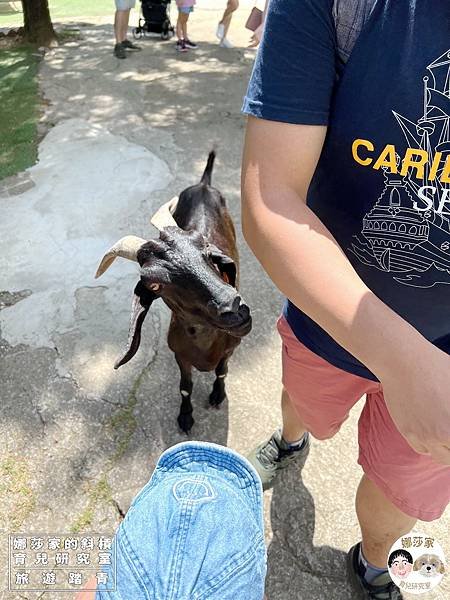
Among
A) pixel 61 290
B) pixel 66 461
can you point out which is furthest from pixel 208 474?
pixel 61 290

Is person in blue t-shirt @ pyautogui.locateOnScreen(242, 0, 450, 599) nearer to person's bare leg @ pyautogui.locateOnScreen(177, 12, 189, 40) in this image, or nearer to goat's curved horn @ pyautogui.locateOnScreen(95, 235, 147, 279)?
goat's curved horn @ pyautogui.locateOnScreen(95, 235, 147, 279)

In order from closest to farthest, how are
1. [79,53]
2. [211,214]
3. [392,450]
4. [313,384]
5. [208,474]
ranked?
[208,474] < [392,450] < [313,384] < [211,214] < [79,53]

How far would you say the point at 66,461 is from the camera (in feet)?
7.90

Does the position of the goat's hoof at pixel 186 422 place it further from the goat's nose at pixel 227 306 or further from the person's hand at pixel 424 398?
the person's hand at pixel 424 398

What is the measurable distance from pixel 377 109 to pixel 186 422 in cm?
190

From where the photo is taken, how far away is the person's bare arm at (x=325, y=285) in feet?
2.32

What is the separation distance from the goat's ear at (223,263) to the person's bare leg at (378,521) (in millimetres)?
1014

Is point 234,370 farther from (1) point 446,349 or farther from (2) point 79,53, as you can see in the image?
(2) point 79,53

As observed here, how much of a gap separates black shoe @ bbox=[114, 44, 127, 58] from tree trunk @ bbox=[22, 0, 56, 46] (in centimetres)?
117

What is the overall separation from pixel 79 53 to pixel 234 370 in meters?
6.82

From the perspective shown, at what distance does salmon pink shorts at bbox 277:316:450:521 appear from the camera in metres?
1.42

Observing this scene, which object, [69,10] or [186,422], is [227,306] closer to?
[186,422]

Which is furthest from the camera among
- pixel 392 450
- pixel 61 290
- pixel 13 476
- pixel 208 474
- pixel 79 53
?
pixel 79 53

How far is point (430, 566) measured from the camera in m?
1.89
